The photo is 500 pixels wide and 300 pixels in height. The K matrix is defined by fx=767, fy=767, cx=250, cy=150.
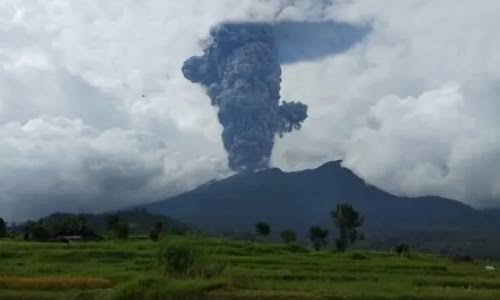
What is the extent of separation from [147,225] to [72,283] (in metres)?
140

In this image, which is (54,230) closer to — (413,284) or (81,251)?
(81,251)

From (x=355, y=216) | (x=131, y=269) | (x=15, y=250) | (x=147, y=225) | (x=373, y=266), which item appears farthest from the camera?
(x=147, y=225)

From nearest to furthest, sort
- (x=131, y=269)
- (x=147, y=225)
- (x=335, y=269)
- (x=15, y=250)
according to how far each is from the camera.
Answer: (x=131, y=269) → (x=335, y=269) → (x=15, y=250) → (x=147, y=225)

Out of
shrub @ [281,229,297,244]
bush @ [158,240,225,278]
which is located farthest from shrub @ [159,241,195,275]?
shrub @ [281,229,297,244]

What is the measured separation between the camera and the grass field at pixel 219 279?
30547mm

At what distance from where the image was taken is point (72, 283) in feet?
113

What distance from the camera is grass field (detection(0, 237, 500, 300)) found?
30547 millimetres

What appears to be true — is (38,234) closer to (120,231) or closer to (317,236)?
(120,231)

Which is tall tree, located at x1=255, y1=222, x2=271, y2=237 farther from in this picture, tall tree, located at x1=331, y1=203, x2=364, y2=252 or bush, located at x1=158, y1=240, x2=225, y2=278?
bush, located at x1=158, y1=240, x2=225, y2=278

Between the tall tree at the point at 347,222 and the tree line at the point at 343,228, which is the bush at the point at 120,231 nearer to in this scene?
the tree line at the point at 343,228

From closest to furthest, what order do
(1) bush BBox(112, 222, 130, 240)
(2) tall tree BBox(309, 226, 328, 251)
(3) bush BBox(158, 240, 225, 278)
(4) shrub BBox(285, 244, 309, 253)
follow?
(3) bush BBox(158, 240, 225, 278), (4) shrub BBox(285, 244, 309, 253), (1) bush BBox(112, 222, 130, 240), (2) tall tree BBox(309, 226, 328, 251)

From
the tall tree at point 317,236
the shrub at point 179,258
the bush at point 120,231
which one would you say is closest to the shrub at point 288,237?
the tall tree at point 317,236

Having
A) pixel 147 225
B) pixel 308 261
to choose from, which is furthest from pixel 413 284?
pixel 147 225

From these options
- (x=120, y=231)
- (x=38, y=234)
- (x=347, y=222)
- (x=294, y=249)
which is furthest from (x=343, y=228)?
(x=38, y=234)
